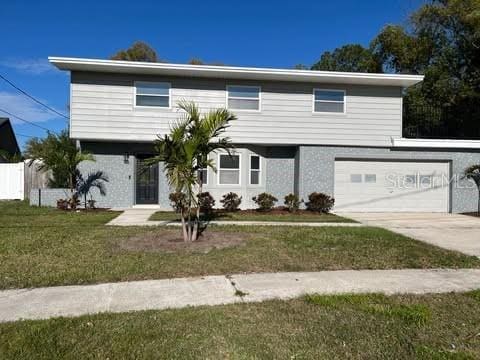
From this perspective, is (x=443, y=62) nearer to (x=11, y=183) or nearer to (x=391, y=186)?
(x=391, y=186)

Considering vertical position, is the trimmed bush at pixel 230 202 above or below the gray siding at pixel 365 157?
below

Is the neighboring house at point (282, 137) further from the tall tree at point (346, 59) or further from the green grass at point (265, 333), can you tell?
the tall tree at point (346, 59)

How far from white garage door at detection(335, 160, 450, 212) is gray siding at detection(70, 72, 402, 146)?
3.54 ft

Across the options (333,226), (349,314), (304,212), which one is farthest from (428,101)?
(349,314)

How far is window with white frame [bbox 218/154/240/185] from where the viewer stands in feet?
47.4

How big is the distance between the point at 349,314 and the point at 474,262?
12.8 feet

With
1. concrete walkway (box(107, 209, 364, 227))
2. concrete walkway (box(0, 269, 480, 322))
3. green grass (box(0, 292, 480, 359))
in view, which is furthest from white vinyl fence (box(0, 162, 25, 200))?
green grass (box(0, 292, 480, 359))

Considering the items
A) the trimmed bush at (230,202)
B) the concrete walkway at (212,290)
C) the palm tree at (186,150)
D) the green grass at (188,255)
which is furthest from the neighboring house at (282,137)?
the concrete walkway at (212,290)

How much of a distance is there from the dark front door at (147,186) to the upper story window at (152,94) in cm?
223

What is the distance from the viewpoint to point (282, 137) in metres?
14.4

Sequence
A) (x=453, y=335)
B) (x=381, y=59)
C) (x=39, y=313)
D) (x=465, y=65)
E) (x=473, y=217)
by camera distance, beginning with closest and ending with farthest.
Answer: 1. (x=453, y=335)
2. (x=39, y=313)
3. (x=473, y=217)
4. (x=465, y=65)
5. (x=381, y=59)

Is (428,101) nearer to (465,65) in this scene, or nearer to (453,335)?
(465,65)

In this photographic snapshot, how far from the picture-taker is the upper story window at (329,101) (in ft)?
48.1

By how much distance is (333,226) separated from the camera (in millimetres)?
10703
